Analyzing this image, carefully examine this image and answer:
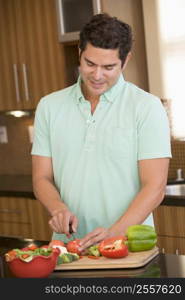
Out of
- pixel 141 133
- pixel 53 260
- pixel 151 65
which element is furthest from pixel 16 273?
pixel 151 65

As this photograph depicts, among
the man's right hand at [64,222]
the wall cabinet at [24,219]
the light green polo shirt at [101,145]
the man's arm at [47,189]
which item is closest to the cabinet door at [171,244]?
the wall cabinet at [24,219]

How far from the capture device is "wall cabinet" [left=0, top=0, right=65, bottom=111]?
14.3 feet

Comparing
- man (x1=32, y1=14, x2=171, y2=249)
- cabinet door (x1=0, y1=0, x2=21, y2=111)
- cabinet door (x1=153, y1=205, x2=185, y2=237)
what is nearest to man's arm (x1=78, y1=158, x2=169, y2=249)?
man (x1=32, y1=14, x2=171, y2=249)

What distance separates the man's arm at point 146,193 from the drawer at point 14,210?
221 centimetres

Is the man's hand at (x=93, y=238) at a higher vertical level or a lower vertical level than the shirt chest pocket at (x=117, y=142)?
lower

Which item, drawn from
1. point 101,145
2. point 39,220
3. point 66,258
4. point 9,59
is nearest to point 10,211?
point 39,220

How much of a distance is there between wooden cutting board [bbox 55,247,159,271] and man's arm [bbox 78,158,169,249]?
9.3 inches

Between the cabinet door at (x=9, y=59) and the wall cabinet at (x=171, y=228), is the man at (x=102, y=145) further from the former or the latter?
the cabinet door at (x=9, y=59)

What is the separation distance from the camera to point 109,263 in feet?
6.12

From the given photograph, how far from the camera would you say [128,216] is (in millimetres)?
2164

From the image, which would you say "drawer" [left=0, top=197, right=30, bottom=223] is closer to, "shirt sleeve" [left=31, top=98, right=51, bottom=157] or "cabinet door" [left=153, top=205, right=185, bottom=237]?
"cabinet door" [left=153, top=205, right=185, bottom=237]

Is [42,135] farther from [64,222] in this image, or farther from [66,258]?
[66,258]

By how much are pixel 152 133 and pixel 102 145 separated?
0.19 m

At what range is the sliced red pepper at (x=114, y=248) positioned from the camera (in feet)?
6.16
